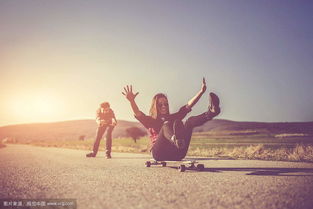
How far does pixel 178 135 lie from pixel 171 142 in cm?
Result: 38

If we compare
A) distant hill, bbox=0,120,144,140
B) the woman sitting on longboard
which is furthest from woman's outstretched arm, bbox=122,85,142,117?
distant hill, bbox=0,120,144,140

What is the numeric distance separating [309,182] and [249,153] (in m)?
5.91

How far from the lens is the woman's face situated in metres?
5.58

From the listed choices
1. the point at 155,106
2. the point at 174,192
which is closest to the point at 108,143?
the point at 155,106

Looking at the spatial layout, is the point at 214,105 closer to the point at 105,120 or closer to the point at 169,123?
the point at 169,123

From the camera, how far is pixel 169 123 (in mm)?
4723

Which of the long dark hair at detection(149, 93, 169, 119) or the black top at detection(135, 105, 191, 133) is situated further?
the long dark hair at detection(149, 93, 169, 119)

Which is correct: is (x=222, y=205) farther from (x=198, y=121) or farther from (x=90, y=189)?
(x=198, y=121)

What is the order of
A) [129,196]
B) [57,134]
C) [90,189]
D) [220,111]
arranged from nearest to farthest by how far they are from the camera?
[129,196] → [90,189] → [220,111] → [57,134]

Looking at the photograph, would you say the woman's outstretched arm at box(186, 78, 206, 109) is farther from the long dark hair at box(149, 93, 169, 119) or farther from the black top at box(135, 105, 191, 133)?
the long dark hair at box(149, 93, 169, 119)

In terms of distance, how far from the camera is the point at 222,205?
243 cm

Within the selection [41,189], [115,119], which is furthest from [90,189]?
[115,119]

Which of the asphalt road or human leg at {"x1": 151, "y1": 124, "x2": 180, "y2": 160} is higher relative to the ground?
→ human leg at {"x1": 151, "y1": 124, "x2": 180, "y2": 160}

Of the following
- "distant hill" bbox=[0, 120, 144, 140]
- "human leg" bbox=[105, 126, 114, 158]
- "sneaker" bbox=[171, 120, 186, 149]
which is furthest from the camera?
"distant hill" bbox=[0, 120, 144, 140]
